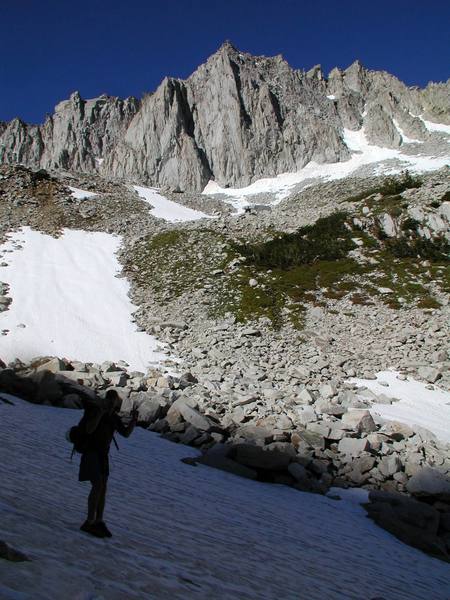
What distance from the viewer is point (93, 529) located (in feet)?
18.2

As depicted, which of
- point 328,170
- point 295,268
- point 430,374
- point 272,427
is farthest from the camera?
point 328,170

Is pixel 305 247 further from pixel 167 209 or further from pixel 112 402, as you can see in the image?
pixel 112 402

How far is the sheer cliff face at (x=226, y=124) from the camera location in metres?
137

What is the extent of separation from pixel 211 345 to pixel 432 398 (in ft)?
38.9

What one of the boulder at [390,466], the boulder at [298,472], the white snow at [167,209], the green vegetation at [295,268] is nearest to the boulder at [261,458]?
the boulder at [298,472]

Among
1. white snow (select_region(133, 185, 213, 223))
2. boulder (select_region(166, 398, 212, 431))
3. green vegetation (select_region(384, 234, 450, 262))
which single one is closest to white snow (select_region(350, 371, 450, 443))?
boulder (select_region(166, 398, 212, 431))

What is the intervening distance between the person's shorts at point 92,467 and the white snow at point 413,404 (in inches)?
586

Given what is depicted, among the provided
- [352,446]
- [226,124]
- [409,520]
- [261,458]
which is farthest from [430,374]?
[226,124]

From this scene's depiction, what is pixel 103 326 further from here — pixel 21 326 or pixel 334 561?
pixel 334 561

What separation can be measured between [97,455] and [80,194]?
60965 millimetres

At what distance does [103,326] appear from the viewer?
27.4 m

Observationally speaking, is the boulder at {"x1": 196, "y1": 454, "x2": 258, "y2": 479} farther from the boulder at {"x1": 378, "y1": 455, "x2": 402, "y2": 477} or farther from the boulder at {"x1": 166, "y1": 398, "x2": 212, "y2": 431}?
the boulder at {"x1": 378, "y1": 455, "x2": 402, "y2": 477}

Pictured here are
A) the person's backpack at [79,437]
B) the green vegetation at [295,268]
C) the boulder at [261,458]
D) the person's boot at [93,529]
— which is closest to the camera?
the person's boot at [93,529]

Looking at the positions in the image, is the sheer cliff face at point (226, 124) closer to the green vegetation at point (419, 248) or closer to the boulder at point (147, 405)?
the green vegetation at point (419, 248)
